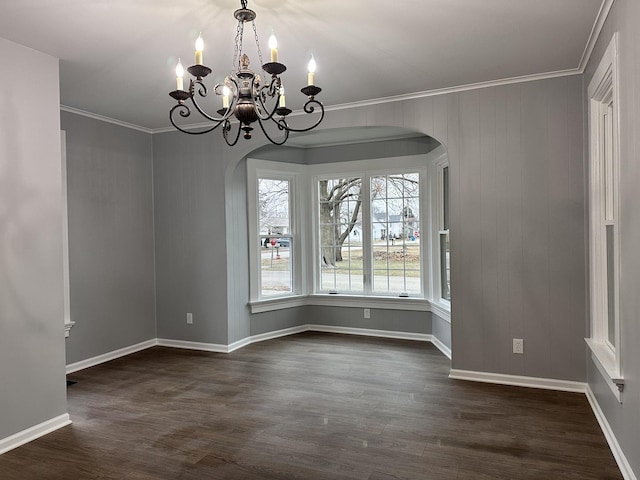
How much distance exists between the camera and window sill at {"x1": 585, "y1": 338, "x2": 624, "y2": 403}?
2424 millimetres

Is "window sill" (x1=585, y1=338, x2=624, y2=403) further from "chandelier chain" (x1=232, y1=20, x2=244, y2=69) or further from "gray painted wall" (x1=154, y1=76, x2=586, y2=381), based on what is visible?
"chandelier chain" (x1=232, y1=20, x2=244, y2=69)

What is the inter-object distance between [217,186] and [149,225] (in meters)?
1.00

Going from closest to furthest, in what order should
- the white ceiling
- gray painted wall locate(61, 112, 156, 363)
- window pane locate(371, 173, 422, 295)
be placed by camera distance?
1. the white ceiling
2. gray painted wall locate(61, 112, 156, 363)
3. window pane locate(371, 173, 422, 295)

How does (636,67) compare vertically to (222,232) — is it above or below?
above

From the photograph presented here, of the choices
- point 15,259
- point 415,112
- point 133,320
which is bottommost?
point 133,320

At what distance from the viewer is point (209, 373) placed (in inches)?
168

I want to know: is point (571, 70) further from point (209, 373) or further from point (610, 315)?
point (209, 373)

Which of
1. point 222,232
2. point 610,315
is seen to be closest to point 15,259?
point 222,232

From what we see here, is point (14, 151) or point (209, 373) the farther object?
point (209, 373)

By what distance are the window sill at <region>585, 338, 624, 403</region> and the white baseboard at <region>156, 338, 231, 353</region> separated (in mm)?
3510

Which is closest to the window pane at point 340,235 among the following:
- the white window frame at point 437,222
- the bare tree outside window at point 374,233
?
the bare tree outside window at point 374,233

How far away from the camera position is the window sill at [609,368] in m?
2.42

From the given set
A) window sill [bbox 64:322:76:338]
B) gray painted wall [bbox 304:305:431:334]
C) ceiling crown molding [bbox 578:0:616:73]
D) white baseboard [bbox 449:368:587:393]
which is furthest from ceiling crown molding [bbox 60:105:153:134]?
ceiling crown molding [bbox 578:0:616:73]

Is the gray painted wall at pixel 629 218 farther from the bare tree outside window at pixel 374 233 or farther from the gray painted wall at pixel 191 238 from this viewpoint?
the gray painted wall at pixel 191 238
